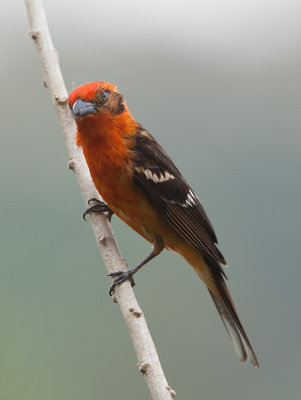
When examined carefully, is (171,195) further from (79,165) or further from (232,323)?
(232,323)

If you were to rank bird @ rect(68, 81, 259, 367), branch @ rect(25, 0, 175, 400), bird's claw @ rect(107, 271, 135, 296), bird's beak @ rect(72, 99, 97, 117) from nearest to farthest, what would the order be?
branch @ rect(25, 0, 175, 400) → bird's claw @ rect(107, 271, 135, 296) → bird's beak @ rect(72, 99, 97, 117) → bird @ rect(68, 81, 259, 367)

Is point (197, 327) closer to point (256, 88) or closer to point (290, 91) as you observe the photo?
point (256, 88)

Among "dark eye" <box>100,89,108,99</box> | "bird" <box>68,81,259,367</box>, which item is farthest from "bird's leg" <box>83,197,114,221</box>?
"dark eye" <box>100,89,108,99</box>

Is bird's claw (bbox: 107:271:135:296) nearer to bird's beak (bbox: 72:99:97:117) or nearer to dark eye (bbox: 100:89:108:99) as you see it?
bird's beak (bbox: 72:99:97:117)

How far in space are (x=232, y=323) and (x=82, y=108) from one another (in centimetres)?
180

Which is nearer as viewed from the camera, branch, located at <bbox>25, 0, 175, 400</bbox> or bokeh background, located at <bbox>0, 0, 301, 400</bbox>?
branch, located at <bbox>25, 0, 175, 400</bbox>

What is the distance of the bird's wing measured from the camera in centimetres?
393

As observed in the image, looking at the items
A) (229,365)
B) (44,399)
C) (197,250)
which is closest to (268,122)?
(229,365)

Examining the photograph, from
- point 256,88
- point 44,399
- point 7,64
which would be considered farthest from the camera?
point 256,88

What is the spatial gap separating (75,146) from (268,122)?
32.3 ft

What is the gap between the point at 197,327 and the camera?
31.0 ft

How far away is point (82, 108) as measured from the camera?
365 centimetres

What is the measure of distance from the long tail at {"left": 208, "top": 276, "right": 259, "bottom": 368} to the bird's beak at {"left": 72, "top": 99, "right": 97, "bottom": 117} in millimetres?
1479

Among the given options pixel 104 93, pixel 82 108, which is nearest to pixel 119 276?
pixel 82 108
